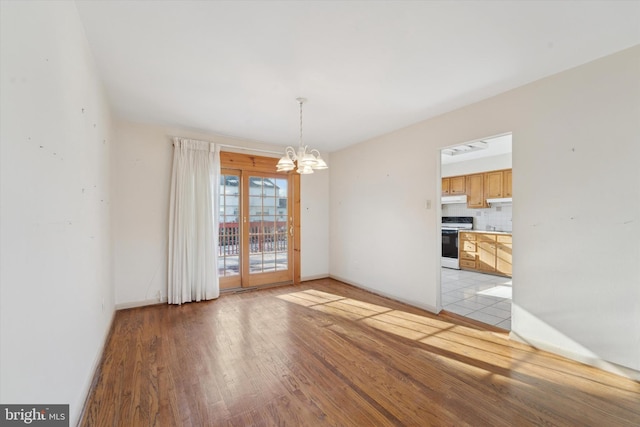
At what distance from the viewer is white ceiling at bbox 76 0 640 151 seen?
5.82 feet

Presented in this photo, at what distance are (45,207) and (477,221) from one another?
7.79m

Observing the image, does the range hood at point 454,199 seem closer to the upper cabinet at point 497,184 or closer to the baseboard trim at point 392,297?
the upper cabinet at point 497,184

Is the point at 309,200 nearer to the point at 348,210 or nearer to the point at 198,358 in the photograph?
the point at 348,210

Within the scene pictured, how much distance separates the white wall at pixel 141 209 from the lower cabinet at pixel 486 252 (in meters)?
6.26

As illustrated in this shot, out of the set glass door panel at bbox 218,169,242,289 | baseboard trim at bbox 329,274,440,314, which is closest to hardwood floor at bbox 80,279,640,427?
baseboard trim at bbox 329,274,440,314

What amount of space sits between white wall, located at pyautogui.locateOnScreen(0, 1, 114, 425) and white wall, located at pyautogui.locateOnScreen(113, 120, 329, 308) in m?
1.75

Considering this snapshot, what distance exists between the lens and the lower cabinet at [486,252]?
5594mm

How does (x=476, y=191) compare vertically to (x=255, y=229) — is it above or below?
above

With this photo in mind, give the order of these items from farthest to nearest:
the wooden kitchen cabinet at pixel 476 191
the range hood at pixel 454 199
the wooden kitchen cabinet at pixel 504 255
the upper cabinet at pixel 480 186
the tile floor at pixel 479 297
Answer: the range hood at pixel 454 199, the wooden kitchen cabinet at pixel 476 191, the upper cabinet at pixel 480 186, the wooden kitchen cabinet at pixel 504 255, the tile floor at pixel 479 297

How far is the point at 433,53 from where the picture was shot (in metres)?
2.22

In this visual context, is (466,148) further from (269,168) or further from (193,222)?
(193,222)

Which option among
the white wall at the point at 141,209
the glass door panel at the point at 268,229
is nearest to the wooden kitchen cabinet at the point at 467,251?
the glass door panel at the point at 268,229

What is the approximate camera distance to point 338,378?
2.18 m

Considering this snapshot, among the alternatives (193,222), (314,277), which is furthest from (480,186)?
(193,222)
